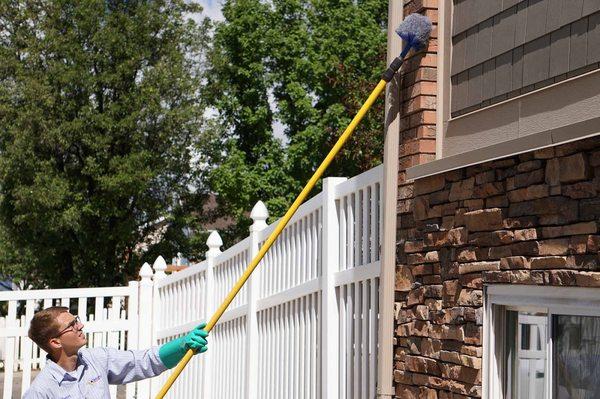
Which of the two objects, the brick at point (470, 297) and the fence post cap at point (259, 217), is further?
the fence post cap at point (259, 217)

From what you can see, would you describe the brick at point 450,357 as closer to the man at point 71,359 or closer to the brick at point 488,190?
the brick at point 488,190

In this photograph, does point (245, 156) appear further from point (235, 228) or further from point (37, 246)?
point (37, 246)

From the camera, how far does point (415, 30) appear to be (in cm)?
554

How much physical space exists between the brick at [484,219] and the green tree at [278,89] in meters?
23.8

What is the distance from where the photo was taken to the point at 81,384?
5320 millimetres

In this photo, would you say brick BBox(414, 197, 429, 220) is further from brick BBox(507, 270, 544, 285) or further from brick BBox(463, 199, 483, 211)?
brick BBox(507, 270, 544, 285)

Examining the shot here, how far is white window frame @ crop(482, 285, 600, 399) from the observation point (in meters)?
4.24

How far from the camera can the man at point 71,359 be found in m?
5.25

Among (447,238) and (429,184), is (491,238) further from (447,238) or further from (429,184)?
(429,184)

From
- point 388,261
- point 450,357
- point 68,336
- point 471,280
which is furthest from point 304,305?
point 471,280

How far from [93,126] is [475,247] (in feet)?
77.1

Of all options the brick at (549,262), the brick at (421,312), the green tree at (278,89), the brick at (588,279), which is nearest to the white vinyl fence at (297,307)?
the brick at (421,312)

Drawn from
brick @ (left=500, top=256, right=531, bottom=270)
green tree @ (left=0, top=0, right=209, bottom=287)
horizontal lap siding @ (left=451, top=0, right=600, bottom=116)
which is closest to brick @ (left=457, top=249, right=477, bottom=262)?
brick @ (left=500, top=256, right=531, bottom=270)

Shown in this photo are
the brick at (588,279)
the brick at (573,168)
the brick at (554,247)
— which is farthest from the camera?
the brick at (554,247)
